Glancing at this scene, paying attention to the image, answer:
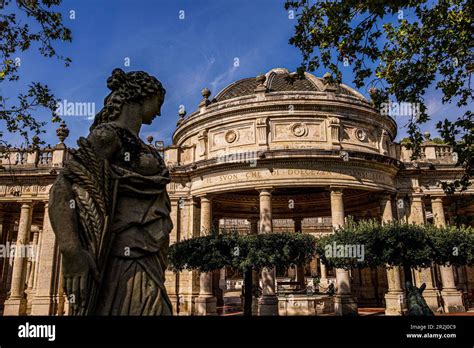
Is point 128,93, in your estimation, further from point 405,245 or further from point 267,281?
point 267,281

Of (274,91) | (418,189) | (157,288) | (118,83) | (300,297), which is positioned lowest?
(300,297)

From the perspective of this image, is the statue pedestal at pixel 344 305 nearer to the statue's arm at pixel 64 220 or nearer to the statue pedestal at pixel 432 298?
the statue pedestal at pixel 432 298

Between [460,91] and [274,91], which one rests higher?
[274,91]

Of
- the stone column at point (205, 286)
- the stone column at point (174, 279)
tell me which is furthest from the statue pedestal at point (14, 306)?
the stone column at point (205, 286)

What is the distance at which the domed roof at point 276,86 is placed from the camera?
25714 mm

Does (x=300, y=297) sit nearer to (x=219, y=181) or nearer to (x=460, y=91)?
(x=219, y=181)

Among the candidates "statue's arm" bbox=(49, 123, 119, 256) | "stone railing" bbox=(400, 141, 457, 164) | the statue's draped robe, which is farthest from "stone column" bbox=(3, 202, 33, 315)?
"stone railing" bbox=(400, 141, 457, 164)

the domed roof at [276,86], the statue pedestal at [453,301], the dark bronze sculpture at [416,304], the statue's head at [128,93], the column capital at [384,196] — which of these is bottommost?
the statue pedestal at [453,301]

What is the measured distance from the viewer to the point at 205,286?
2250 cm

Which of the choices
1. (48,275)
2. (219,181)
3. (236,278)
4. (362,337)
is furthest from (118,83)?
(236,278)

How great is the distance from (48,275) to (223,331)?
2263cm

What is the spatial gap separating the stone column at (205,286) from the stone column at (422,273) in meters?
11.9

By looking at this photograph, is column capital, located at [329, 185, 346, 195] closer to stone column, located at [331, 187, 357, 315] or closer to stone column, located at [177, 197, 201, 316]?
stone column, located at [331, 187, 357, 315]

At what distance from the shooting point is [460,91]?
11.4m
